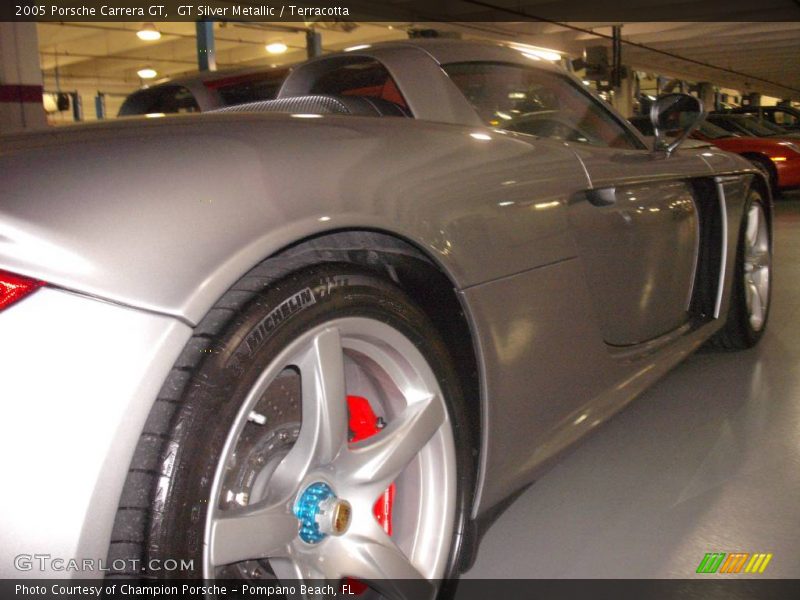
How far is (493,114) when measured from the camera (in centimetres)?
199

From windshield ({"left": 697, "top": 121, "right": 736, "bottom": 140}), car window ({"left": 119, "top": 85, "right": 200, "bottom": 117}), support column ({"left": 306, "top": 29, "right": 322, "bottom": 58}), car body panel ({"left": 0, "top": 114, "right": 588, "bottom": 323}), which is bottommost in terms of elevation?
windshield ({"left": 697, "top": 121, "right": 736, "bottom": 140})

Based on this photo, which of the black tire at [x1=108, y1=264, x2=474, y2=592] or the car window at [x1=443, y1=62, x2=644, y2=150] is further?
the car window at [x1=443, y1=62, x2=644, y2=150]

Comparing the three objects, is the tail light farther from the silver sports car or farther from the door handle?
the door handle

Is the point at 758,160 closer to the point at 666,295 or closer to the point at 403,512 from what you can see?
the point at 666,295

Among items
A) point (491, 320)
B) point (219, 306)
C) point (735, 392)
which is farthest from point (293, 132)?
point (735, 392)

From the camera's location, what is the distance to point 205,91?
302 centimetres

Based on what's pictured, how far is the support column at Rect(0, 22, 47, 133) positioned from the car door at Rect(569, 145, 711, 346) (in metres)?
7.22

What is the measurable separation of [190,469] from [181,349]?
5.8 inches

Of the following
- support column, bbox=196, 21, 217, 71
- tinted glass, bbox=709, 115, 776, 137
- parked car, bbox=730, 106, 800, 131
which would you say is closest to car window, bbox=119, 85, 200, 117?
support column, bbox=196, 21, 217, 71

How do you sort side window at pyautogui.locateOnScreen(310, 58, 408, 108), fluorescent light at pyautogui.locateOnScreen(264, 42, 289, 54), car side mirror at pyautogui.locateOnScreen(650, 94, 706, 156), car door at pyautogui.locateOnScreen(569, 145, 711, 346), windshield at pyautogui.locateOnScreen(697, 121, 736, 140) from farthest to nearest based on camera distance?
fluorescent light at pyautogui.locateOnScreen(264, 42, 289, 54), windshield at pyautogui.locateOnScreen(697, 121, 736, 140), car side mirror at pyautogui.locateOnScreen(650, 94, 706, 156), side window at pyautogui.locateOnScreen(310, 58, 408, 108), car door at pyautogui.locateOnScreen(569, 145, 711, 346)

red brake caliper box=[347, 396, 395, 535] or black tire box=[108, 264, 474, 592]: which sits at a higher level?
black tire box=[108, 264, 474, 592]

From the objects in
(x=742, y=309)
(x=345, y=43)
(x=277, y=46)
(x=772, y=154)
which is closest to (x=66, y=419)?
(x=742, y=309)

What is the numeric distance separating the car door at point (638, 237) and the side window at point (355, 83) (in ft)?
1.75

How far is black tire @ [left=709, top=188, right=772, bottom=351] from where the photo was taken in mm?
2949
